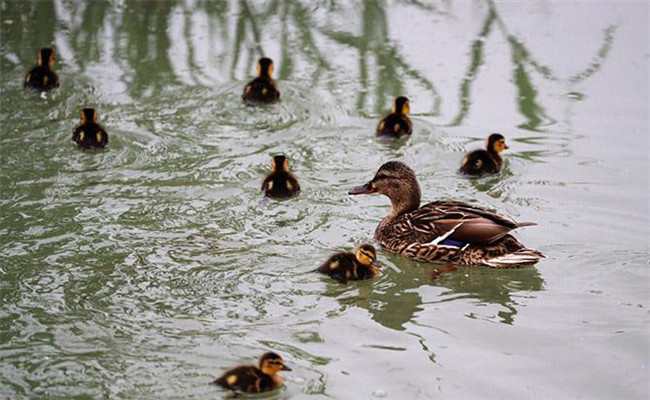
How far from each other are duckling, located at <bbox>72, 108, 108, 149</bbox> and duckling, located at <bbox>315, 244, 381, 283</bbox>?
2.26m

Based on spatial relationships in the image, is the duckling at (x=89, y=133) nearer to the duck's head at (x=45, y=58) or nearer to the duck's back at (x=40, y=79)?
the duck's back at (x=40, y=79)

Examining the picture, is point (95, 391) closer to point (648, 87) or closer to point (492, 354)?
point (492, 354)

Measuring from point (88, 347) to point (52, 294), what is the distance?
65 cm

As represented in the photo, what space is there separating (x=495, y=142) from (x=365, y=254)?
5.88ft

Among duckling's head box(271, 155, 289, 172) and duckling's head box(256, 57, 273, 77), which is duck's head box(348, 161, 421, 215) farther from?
duckling's head box(256, 57, 273, 77)

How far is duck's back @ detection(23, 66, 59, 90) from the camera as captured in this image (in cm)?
858

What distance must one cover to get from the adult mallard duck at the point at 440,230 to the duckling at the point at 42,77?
293 cm

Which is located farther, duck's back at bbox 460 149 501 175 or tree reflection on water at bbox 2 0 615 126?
tree reflection on water at bbox 2 0 615 126

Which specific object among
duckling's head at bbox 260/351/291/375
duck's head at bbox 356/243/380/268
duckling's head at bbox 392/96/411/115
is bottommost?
duckling's head at bbox 260/351/291/375

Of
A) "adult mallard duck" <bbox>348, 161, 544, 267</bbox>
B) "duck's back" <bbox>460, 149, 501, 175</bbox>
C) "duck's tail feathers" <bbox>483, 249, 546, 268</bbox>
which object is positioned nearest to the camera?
"duck's tail feathers" <bbox>483, 249, 546, 268</bbox>

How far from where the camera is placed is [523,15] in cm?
1016

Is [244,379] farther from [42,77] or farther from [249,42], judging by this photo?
[249,42]


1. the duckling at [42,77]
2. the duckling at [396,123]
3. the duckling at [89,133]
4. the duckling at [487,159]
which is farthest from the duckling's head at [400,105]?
the duckling at [42,77]

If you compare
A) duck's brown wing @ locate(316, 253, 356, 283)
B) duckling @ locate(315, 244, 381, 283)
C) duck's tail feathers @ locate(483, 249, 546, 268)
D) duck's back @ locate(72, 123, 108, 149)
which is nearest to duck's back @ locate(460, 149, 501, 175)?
duck's tail feathers @ locate(483, 249, 546, 268)
